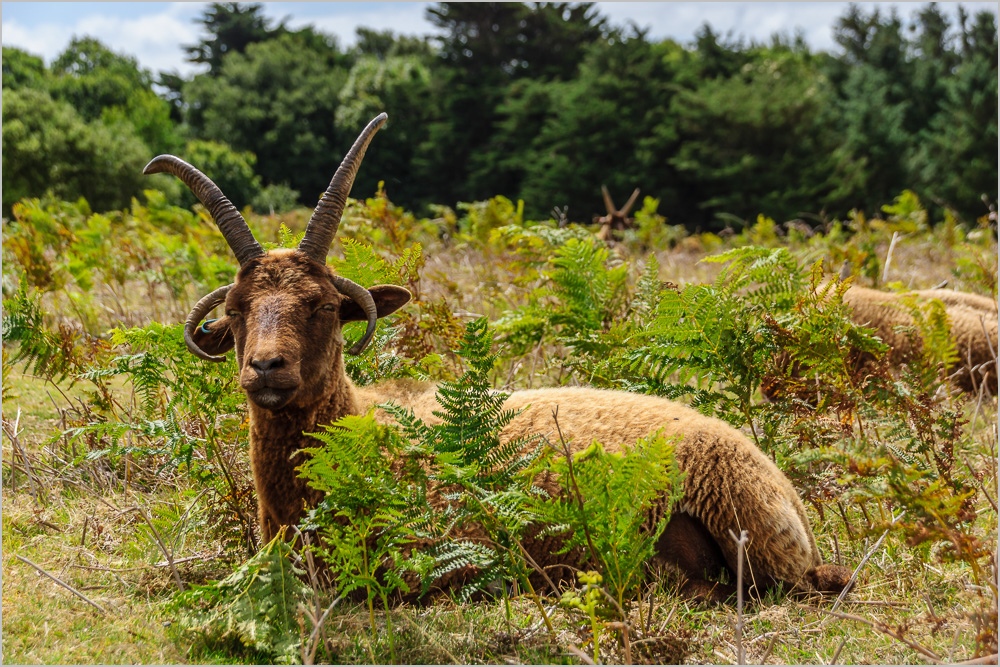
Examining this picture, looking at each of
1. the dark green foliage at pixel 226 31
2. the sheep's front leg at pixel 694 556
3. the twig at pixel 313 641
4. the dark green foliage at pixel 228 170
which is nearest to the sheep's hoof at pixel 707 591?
the sheep's front leg at pixel 694 556

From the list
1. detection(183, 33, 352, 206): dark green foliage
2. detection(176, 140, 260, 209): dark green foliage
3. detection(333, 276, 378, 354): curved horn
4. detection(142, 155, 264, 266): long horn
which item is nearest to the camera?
detection(333, 276, 378, 354): curved horn

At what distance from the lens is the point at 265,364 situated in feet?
12.7

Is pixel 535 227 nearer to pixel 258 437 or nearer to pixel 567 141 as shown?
pixel 258 437

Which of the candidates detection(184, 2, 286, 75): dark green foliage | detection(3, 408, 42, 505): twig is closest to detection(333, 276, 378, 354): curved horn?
detection(3, 408, 42, 505): twig

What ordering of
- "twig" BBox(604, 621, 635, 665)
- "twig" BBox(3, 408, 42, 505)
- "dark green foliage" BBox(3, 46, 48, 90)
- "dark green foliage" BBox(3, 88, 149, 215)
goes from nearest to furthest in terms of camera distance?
1. "twig" BBox(604, 621, 635, 665)
2. "twig" BBox(3, 408, 42, 505)
3. "dark green foliage" BBox(3, 88, 149, 215)
4. "dark green foliage" BBox(3, 46, 48, 90)

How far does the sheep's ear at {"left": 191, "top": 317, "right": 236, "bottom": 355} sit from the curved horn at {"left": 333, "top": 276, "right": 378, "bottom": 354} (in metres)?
0.65

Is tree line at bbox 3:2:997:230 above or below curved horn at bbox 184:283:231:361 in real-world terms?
above

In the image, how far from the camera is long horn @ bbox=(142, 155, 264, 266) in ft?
14.5

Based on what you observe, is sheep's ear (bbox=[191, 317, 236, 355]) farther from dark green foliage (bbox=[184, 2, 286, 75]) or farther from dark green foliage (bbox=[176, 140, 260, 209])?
dark green foliage (bbox=[184, 2, 286, 75])

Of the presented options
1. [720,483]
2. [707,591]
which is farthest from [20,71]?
[707,591]

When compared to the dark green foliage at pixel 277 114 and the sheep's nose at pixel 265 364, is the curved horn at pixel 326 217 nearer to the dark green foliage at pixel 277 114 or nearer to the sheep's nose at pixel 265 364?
the sheep's nose at pixel 265 364

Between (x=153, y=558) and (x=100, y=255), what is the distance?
6.51m

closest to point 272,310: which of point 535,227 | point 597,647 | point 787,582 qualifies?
point 597,647

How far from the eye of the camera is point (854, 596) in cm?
409
